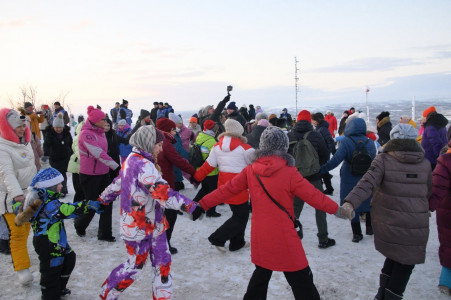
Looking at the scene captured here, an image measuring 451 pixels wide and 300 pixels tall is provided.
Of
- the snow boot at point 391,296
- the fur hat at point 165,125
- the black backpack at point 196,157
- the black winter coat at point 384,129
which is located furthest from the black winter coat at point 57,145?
the black winter coat at point 384,129

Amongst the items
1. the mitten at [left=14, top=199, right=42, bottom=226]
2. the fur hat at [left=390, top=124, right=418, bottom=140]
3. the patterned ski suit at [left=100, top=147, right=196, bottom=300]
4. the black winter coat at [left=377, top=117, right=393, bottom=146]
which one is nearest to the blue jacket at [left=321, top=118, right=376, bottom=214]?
the fur hat at [left=390, top=124, right=418, bottom=140]

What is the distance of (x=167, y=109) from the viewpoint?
1579cm

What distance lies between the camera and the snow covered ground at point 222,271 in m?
3.88

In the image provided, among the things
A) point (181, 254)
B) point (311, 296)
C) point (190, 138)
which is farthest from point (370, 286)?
point (190, 138)

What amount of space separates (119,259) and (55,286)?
130 centimetres

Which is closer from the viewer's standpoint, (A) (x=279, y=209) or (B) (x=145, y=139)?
(A) (x=279, y=209)

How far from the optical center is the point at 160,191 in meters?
2.95

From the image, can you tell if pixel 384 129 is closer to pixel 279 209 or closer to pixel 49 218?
pixel 279 209

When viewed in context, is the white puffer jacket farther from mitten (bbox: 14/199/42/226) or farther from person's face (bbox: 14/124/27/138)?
mitten (bbox: 14/199/42/226)

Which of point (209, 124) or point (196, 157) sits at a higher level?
point (209, 124)

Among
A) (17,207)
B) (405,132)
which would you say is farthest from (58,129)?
(405,132)

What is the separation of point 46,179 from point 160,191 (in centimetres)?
144

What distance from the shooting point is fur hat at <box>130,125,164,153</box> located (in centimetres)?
323

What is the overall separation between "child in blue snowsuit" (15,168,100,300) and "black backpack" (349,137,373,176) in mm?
3636
